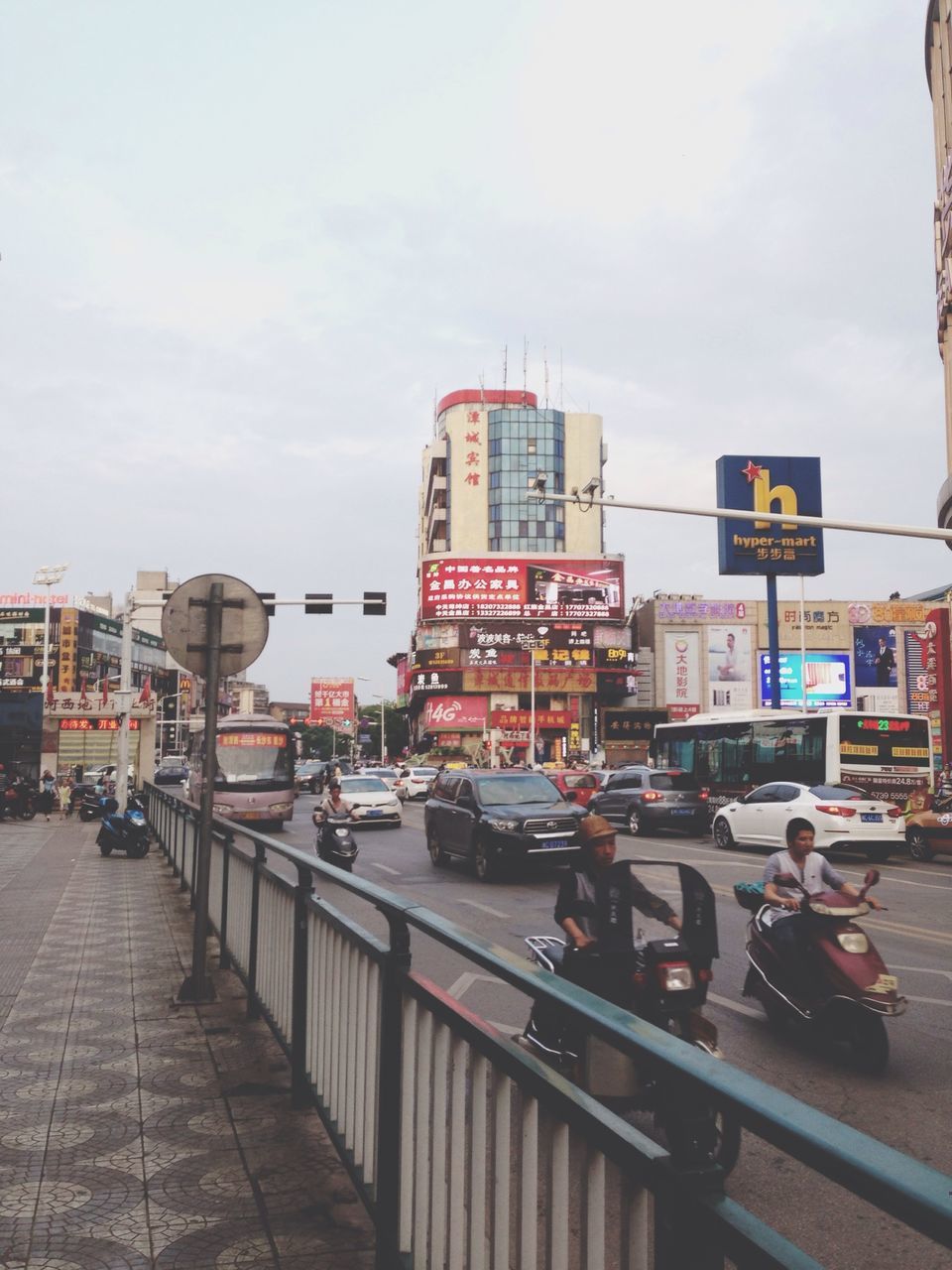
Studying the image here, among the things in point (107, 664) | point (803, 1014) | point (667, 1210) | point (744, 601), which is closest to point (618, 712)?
point (744, 601)

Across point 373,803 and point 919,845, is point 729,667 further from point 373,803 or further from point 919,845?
point 919,845

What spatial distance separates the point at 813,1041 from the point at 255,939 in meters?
3.86

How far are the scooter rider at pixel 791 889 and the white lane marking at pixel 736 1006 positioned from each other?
2.57ft

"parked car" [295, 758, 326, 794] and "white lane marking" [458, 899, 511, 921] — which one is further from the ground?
"white lane marking" [458, 899, 511, 921]

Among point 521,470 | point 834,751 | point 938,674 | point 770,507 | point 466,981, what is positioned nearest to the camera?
point 466,981

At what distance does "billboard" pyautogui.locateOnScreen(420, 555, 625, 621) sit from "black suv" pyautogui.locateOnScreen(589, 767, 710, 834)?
199 feet

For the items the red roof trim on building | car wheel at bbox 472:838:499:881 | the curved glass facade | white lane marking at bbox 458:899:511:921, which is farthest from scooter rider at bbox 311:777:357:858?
the red roof trim on building

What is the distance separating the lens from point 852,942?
269 inches

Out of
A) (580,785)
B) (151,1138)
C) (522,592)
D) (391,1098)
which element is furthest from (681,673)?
(391,1098)

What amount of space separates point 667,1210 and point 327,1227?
2468mm

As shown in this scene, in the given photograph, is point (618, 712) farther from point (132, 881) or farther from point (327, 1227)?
point (327, 1227)

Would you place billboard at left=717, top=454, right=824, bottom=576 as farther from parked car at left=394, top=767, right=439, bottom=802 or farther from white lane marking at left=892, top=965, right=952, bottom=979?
white lane marking at left=892, top=965, right=952, bottom=979

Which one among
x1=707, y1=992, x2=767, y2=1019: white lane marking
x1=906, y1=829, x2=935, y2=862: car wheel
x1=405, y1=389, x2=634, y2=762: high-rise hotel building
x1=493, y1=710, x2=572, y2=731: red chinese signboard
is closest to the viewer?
x1=707, y1=992, x2=767, y2=1019: white lane marking

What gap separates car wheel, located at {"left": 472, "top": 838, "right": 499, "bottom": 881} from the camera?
16.5 meters
